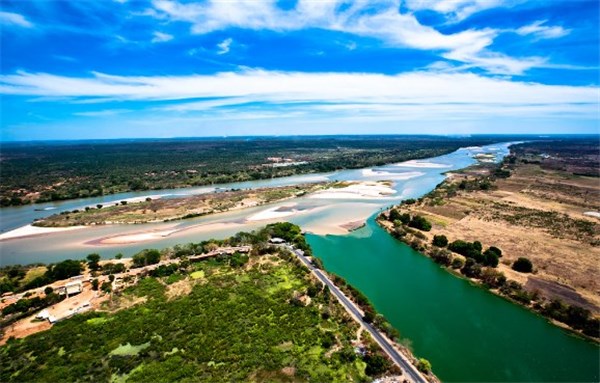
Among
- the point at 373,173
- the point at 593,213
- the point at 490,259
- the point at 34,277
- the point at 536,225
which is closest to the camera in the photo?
the point at 34,277

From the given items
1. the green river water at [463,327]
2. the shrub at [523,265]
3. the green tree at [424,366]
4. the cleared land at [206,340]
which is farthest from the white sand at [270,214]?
the green tree at [424,366]

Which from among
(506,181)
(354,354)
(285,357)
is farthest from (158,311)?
(506,181)

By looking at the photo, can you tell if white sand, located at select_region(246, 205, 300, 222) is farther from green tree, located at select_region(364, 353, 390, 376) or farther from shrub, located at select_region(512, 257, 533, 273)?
→ green tree, located at select_region(364, 353, 390, 376)

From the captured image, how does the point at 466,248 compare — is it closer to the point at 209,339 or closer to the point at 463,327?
the point at 463,327

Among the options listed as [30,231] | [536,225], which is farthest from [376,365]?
[30,231]

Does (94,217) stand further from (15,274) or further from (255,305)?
(255,305)

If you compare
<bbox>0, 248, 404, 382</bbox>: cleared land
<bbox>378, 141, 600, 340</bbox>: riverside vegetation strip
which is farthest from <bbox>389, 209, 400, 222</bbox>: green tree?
<bbox>0, 248, 404, 382</bbox>: cleared land

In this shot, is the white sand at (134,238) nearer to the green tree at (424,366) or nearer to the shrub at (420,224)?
the shrub at (420,224)
